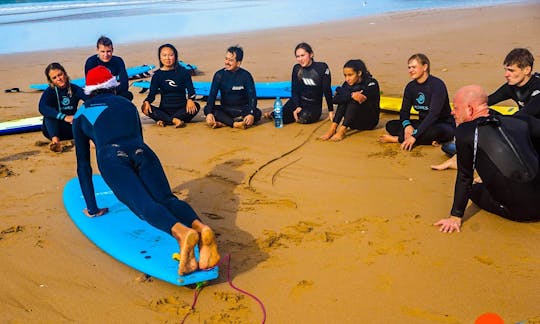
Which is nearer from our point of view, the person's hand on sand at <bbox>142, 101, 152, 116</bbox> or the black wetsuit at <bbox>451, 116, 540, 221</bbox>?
the black wetsuit at <bbox>451, 116, 540, 221</bbox>

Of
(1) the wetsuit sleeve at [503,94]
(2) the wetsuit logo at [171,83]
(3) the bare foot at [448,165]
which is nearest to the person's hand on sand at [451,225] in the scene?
(3) the bare foot at [448,165]

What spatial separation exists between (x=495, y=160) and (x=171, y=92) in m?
5.35

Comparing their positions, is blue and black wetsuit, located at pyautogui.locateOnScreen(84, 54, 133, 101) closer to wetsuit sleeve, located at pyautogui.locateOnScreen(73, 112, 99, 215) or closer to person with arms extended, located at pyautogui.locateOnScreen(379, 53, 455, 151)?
wetsuit sleeve, located at pyautogui.locateOnScreen(73, 112, 99, 215)

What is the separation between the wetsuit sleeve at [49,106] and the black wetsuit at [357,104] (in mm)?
3682

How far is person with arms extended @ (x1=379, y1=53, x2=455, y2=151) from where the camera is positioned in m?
6.02

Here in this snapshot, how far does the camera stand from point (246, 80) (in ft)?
25.1

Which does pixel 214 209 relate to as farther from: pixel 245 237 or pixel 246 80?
pixel 246 80

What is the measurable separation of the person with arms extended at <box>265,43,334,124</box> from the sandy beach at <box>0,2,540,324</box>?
0.78 ft

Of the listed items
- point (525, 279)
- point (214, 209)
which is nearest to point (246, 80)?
point (214, 209)

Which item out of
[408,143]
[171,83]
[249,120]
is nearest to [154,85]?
[171,83]

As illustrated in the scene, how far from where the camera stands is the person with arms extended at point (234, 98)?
25.0 feet

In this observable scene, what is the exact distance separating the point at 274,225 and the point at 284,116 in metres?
3.60

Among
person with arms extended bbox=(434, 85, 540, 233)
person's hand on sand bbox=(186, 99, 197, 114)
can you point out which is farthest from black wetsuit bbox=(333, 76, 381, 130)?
person with arms extended bbox=(434, 85, 540, 233)

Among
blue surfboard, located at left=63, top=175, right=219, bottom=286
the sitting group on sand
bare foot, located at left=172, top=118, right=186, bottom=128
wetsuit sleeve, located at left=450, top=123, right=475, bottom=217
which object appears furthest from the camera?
bare foot, located at left=172, top=118, right=186, bottom=128
